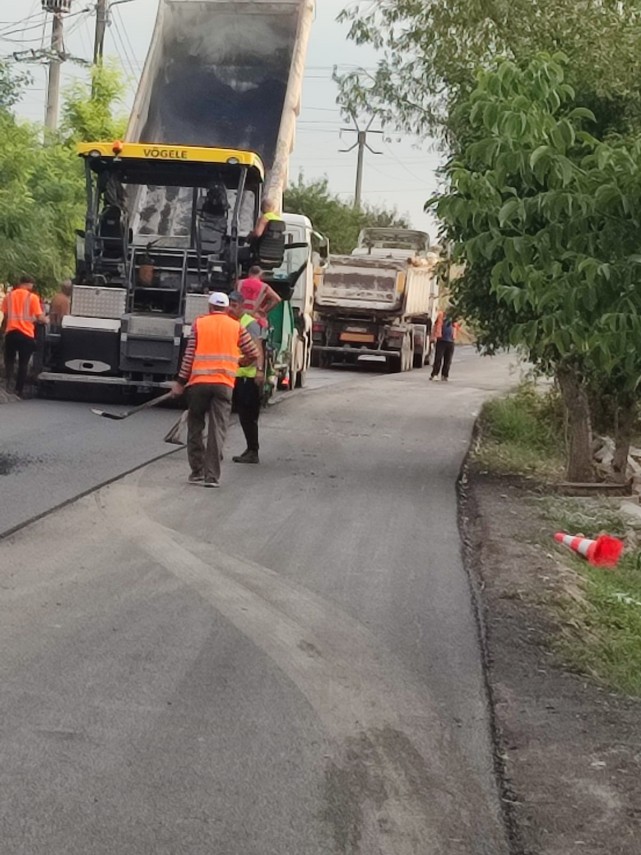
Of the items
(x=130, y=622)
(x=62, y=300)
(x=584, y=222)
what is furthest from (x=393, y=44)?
(x=130, y=622)

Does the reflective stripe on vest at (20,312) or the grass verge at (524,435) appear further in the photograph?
the reflective stripe on vest at (20,312)

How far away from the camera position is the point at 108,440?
55.5 ft

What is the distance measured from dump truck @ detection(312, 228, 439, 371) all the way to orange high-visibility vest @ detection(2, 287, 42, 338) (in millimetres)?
16283

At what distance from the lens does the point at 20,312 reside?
2155 centimetres

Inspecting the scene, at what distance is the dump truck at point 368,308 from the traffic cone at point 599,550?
25.3 meters

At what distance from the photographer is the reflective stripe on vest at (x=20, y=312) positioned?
21.5 meters

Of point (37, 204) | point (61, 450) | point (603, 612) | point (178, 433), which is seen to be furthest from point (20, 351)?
point (603, 612)

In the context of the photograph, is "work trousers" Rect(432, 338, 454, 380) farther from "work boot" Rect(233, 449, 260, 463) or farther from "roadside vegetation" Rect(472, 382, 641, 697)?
"work boot" Rect(233, 449, 260, 463)

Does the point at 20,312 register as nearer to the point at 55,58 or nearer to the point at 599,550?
the point at 599,550

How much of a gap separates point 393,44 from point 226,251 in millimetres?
3405

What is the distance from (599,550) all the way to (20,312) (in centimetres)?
1153

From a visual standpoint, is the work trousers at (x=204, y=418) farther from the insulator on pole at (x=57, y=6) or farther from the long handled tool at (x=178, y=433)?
the insulator on pole at (x=57, y=6)

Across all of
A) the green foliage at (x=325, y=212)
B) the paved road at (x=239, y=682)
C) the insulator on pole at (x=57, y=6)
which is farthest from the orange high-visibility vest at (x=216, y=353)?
the green foliage at (x=325, y=212)

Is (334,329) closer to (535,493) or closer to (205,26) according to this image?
(205,26)
